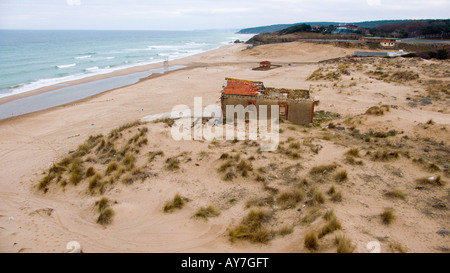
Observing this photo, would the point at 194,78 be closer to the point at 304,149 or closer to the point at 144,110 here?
the point at 144,110

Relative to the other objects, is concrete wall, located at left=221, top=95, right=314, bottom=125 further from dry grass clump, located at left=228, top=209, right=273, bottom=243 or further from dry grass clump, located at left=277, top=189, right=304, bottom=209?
dry grass clump, located at left=228, top=209, right=273, bottom=243

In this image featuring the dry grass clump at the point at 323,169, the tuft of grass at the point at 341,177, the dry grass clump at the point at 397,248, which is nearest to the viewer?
the dry grass clump at the point at 397,248

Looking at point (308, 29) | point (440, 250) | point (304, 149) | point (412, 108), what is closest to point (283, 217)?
point (440, 250)

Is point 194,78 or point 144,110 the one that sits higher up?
point 194,78

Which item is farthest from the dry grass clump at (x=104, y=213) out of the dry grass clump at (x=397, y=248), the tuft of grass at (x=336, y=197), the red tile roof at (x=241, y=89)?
the red tile roof at (x=241, y=89)

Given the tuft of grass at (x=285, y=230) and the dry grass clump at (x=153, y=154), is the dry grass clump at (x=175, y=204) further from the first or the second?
the tuft of grass at (x=285, y=230)

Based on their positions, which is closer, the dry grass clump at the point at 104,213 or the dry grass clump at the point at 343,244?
the dry grass clump at the point at 343,244
